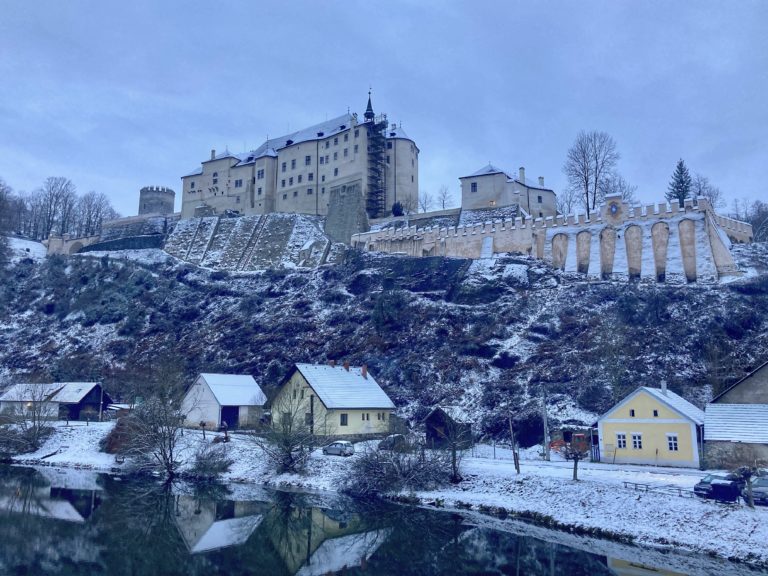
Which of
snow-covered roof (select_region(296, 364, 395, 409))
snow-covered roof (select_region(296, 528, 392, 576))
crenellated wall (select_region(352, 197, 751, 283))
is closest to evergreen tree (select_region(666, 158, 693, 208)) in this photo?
crenellated wall (select_region(352, 197, 751, 283))

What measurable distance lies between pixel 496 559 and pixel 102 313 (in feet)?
186

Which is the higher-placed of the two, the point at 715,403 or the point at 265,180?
the point at 265,180

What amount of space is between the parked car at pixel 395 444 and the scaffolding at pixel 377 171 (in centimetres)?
4164

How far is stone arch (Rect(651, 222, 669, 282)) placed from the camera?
5106 cm

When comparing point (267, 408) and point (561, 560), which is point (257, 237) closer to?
point (267, 408)

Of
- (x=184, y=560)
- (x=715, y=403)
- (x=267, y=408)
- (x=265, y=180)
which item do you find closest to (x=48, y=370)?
(x=267, y=408)

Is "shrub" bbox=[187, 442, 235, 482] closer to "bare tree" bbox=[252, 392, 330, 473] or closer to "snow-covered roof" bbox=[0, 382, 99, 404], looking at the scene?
"bare tree" bbox=[252, 392, 330, 473]

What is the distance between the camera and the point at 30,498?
2998 cm

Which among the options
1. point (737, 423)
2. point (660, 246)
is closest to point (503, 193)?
point (660, 246)

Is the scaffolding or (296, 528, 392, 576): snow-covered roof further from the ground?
the scaffolding

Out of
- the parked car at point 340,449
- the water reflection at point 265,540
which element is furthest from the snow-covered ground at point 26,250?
the parked car at point 340,449

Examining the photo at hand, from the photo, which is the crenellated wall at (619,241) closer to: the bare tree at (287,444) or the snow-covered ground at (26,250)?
the bare tree at (287,444)

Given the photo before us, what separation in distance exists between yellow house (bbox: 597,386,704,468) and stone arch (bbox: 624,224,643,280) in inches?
824

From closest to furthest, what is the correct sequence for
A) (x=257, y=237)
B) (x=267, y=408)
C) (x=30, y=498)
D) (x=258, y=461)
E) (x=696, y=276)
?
(x=30, y=498), (x=258, y=461), (x=267, y=408), (x=696, y=276), (x=257, y=237)
